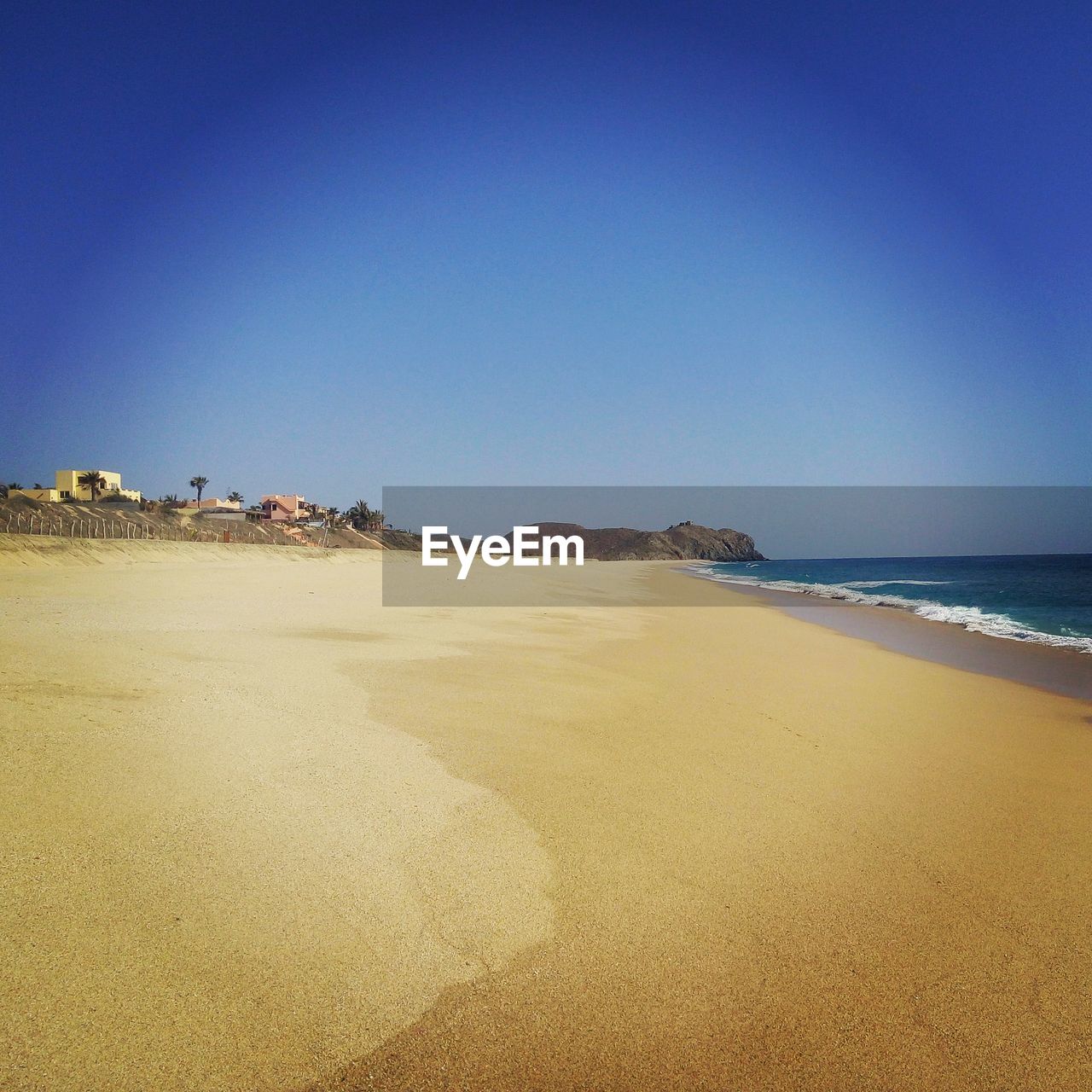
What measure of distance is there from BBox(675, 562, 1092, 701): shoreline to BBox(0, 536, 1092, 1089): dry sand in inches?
166

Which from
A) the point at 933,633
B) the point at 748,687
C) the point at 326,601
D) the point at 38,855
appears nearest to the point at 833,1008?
the point at 38,855

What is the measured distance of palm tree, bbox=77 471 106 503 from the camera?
3354 inches

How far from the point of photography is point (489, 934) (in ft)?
10.3

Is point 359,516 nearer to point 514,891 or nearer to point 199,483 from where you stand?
point 199,483

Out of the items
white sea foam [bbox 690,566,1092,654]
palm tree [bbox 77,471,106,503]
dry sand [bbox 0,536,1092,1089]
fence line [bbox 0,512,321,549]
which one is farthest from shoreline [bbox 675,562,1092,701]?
palm tree [bbox 77,471,106,503]

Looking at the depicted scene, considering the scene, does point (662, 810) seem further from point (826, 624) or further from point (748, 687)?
point (826, 624)

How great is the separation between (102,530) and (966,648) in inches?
1891

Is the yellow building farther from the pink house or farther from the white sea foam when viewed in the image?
the white sea foam

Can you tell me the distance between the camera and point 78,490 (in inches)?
3450

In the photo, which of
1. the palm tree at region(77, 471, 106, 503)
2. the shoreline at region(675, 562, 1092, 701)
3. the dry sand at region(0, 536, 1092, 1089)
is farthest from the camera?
the palm tree at region(77, 471, 106, 503)

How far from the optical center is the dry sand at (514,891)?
8.33 ft

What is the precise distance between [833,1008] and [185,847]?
3265 mm

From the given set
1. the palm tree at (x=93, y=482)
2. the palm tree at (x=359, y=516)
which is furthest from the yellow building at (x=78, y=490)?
the palm tree at (x=359, y=516)

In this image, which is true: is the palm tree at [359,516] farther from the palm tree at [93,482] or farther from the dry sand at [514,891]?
the dry sand at [514,891]
